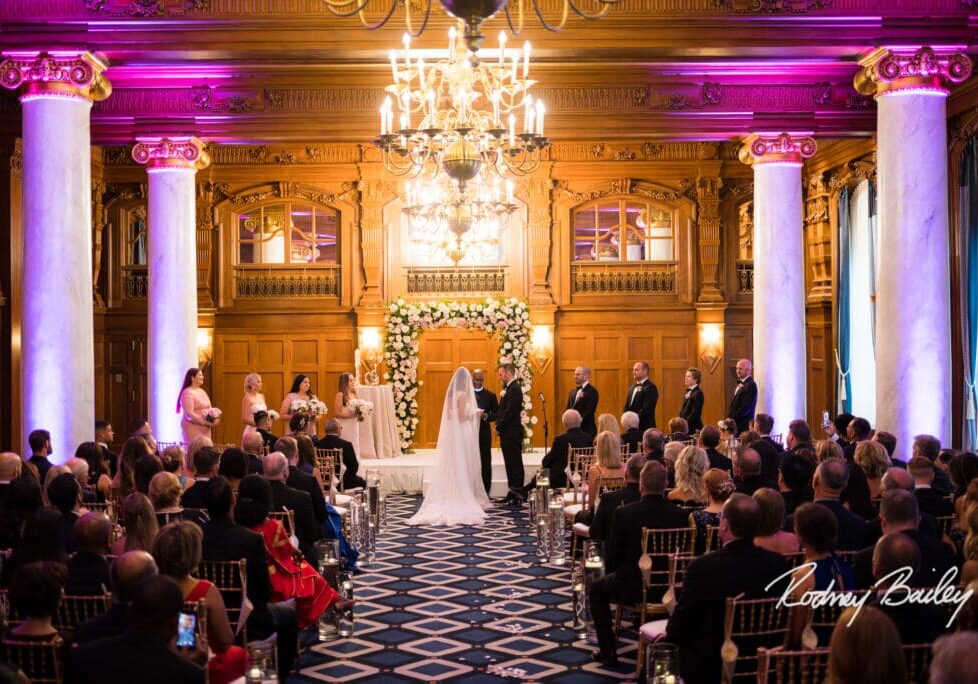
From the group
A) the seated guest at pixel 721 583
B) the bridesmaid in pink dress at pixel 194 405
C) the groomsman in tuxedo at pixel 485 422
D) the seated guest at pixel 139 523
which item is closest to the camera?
the seated guest at pixel 721 583

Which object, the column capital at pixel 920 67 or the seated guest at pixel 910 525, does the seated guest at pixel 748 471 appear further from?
the column capital at pixel 920 67

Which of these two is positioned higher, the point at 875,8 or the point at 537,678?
the point at 875,8

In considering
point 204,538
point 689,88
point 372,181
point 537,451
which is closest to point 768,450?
point 204,538

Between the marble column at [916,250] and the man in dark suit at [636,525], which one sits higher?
the marble column at [916,250]

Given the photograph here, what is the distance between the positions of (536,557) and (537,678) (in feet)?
13.8

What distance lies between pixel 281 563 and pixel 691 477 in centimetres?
281

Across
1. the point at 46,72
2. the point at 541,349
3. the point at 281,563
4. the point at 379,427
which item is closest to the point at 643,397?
the point at 379,427

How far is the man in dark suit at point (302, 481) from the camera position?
8977 mm

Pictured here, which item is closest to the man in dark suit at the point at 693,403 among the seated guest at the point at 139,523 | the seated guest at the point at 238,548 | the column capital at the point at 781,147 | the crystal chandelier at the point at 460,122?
the column capital at the point at 781,147

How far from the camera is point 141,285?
799 inches

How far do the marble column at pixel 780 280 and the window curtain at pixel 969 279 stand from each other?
90.5 inches

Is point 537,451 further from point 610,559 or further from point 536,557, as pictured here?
point 610,559

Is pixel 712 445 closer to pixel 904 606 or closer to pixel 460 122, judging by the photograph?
pixel 460 122

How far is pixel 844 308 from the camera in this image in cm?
1844
